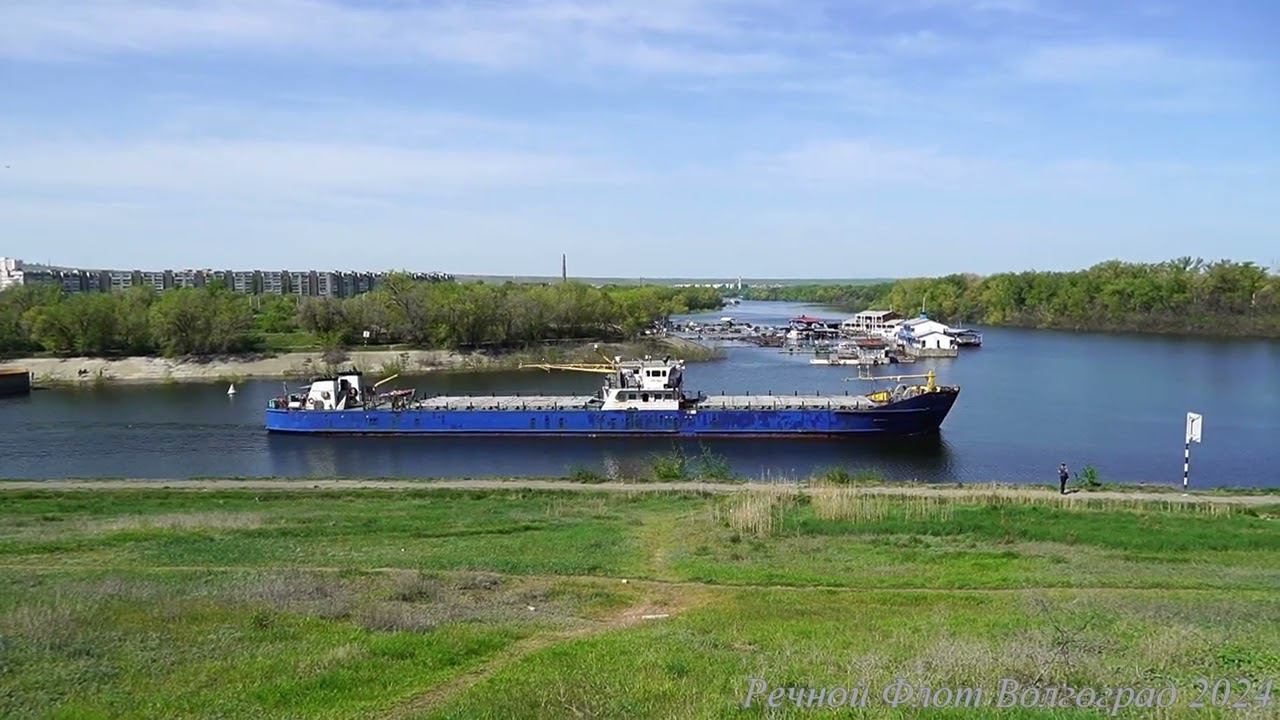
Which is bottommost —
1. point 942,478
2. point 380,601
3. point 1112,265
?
point 942,478

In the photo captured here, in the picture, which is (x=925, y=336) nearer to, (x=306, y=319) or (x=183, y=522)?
(x=306, y=319)

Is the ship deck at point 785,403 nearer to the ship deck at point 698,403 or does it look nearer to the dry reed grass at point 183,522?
the ship deck at point 698,403

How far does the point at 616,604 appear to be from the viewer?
17.3 meters

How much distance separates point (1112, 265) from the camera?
17062cm

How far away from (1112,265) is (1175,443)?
134 meters

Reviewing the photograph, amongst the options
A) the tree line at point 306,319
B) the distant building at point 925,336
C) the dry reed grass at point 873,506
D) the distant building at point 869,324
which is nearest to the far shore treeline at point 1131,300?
the distant building at point 869,324

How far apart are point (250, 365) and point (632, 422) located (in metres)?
52.1

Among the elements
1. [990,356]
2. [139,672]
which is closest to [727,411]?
[139,672]

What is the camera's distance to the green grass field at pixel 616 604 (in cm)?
1070

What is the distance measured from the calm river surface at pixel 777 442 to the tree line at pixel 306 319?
12747mm

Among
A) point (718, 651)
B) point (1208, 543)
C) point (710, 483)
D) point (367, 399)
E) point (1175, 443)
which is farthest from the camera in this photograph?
point (367, 399)

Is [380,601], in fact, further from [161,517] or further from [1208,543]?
[1208,543]

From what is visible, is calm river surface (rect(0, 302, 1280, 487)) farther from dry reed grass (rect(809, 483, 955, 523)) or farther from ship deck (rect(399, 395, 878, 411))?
dry reed grass (rect(809, 483, 955, 523))

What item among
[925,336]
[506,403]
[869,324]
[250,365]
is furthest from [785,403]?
[869,324]
